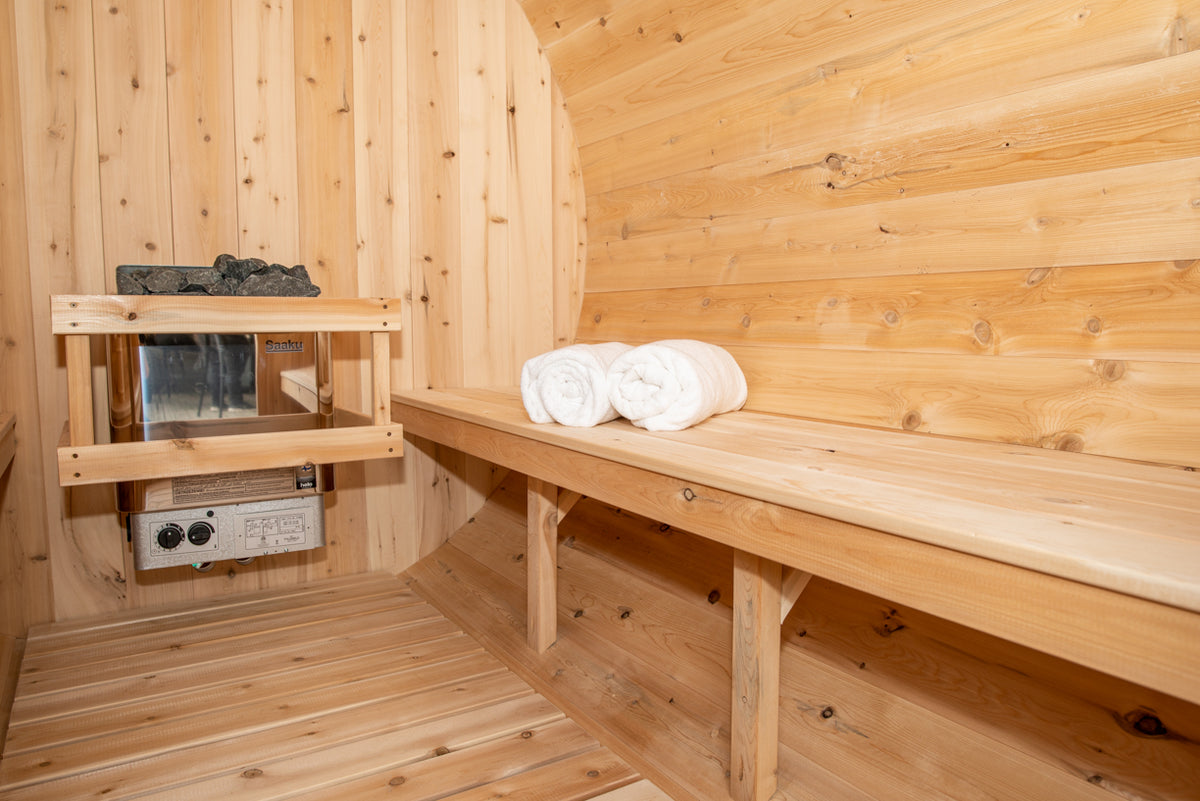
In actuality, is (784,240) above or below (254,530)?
above

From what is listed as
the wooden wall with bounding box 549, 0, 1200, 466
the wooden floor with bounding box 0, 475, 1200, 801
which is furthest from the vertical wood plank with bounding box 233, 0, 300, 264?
the wooden floor with bounding box 0, 475, 1200, 801

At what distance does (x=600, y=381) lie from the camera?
1.70m

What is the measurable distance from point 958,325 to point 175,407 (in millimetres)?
1722

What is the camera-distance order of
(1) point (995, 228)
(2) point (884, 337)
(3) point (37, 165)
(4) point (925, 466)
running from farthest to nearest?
(3) point (37, 165), (2) point (884, 337), (1) point (995, 228), (4) point (925, 466)

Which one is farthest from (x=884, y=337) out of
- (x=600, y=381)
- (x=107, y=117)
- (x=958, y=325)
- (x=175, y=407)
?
(x=107, y=117)

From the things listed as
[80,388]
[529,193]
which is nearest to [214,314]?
[80,388]

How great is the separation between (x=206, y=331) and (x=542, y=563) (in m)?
0.91

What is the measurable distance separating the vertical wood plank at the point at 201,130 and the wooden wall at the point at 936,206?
1.09 meters

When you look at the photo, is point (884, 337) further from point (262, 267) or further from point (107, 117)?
point (107, 117)

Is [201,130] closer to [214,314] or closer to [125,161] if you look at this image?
[125,161]

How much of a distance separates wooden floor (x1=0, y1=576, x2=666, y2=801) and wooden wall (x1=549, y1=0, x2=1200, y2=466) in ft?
3.00

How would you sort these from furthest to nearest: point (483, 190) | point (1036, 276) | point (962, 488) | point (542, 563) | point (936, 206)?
point (483, 190)
point (542, 563)
point (936, 206)
point (1036, 276)
point (962, 488)

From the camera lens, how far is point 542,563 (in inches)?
75.0

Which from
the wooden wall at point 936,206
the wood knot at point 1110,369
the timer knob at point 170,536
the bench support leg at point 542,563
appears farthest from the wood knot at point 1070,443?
the timer knob at point 170,536
